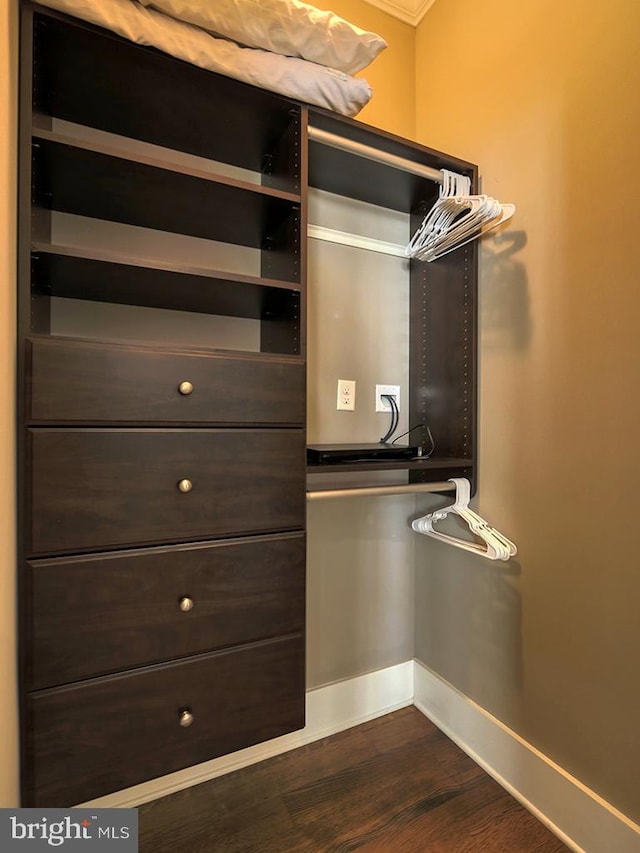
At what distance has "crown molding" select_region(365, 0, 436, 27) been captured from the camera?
5.44 ft

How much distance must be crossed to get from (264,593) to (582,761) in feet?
3.22

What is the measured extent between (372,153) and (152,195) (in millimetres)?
666

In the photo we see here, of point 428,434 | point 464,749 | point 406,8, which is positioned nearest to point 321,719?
point 464,749

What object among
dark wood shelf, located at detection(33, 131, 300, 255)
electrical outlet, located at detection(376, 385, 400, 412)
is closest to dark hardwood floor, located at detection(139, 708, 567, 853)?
electrical outlet, located at detection(376, 385, 400, 412)

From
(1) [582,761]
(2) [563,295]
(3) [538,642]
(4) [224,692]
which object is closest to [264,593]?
(4) [224,692]

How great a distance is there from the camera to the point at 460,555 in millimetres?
1544

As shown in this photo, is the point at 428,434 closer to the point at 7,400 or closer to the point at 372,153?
the point at 372,153

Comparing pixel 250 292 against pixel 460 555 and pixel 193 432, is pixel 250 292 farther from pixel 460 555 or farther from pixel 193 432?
pixel 460 555

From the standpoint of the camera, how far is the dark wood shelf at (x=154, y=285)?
0.96m

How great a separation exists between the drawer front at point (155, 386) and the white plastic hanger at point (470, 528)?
0.67m

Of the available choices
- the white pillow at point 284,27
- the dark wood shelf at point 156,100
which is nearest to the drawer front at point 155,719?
the dark wood shelf at point 156,100

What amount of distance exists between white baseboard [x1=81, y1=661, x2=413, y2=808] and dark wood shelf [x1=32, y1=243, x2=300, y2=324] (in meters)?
1.39

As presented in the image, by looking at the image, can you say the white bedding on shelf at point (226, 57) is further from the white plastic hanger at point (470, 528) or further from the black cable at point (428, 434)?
the white plastic hanger at point (470, 528)

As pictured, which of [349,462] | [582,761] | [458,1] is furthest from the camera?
[458,1]
